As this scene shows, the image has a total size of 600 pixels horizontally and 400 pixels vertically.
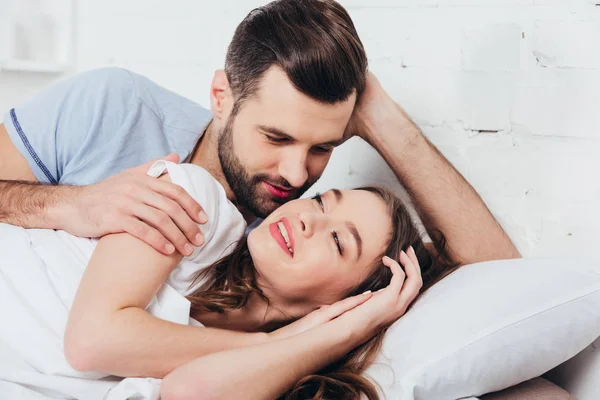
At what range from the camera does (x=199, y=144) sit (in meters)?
2.11

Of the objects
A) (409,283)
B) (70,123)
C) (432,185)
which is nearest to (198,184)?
(409,283)

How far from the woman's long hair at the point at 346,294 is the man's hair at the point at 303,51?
0.31 m

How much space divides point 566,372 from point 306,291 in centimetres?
63

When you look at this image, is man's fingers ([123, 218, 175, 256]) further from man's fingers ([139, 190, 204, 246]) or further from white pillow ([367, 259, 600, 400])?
white pillow ([367, 259, 600, 400])

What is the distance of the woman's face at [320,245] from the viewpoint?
155 centimetres

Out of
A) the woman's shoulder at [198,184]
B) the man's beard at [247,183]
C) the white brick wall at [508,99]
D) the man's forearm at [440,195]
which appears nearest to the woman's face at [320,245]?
the woman's shoulder at [198,184]

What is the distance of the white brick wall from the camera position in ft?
6.41

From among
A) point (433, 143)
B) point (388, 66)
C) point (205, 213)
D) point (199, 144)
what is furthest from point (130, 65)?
point (205, 213)

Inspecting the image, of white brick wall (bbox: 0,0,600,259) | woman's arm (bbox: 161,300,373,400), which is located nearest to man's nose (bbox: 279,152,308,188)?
woman's arm (bbox: 161,300,373,400)

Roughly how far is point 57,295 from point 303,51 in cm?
84

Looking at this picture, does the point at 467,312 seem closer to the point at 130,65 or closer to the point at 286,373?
the point at 286,373

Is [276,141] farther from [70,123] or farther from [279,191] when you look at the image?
[70,123]

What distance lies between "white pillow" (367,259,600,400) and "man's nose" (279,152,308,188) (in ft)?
1.55

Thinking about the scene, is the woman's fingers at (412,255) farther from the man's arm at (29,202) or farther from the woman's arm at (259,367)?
the man's arm at (29,202)
